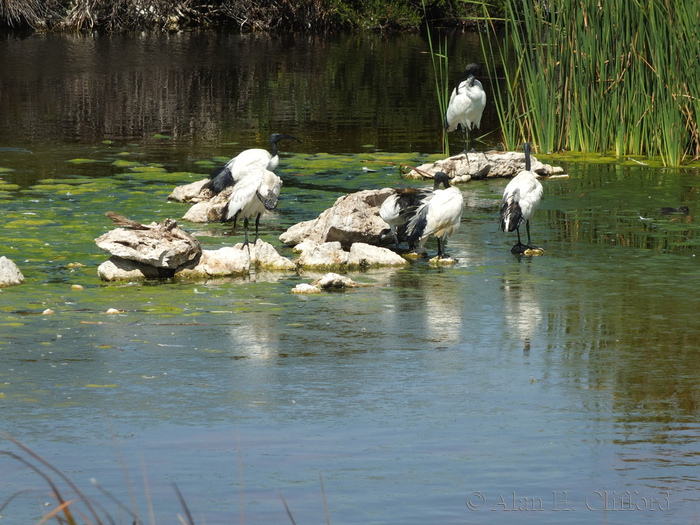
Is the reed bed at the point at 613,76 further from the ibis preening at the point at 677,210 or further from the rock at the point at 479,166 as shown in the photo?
the ibis preening at the point at 677,210

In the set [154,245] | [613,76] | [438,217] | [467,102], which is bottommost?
[154,245]

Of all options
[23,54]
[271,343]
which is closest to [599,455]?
[271,343]

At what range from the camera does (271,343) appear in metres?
6.21

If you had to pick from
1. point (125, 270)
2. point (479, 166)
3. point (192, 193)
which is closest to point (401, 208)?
Result: point (125, 270)

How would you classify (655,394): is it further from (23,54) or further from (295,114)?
(23,54)

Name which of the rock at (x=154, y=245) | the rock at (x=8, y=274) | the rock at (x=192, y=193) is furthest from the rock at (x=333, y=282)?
the rock at (x=192, y=193)

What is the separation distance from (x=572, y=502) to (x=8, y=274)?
15.3 ft

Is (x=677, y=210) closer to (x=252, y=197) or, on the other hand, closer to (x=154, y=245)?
(x=252, y=197)

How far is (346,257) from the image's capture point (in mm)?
8336

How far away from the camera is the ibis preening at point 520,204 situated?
8688mm

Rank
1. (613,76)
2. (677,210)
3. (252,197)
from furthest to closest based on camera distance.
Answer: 1. (613,76)
2. (677,210)
3. (252,197)

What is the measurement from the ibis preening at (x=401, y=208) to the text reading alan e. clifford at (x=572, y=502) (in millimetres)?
4669

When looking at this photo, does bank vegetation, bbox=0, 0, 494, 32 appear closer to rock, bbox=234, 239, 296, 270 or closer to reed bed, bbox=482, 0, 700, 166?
reed bed, bbox=482, 0, 700, 166

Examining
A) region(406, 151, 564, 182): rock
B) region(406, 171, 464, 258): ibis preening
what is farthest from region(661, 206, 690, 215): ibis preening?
region(406, 171, 464, 258): ibis preening
